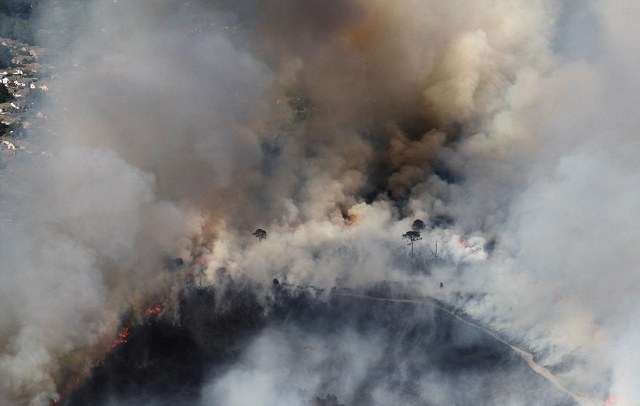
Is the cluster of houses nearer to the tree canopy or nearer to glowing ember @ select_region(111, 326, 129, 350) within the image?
glowing ember @ select_region(111, 326, 129, 350)

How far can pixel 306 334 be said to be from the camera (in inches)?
2266

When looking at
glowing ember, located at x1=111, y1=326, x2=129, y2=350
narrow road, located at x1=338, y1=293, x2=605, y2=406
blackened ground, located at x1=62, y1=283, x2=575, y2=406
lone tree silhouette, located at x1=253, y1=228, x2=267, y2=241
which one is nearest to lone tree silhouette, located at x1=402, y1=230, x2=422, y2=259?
narrow road, located at x1=338, y1=293, x2=605, y2=406

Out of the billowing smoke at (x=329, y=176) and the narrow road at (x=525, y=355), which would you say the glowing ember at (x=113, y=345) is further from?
the narrow road at (x=525, y=355)

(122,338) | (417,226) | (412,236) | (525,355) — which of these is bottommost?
(122,338)

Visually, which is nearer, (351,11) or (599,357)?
(599,357)

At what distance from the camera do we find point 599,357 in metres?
55.1

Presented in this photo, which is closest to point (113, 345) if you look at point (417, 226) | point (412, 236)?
point (412, 236)

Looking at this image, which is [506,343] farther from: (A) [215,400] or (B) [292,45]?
(B) [292,45]

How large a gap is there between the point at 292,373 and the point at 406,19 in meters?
39.1

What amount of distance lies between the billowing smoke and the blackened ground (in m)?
1.25

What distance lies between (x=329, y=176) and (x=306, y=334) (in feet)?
63.9

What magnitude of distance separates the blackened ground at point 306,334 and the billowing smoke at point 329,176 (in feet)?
4.09

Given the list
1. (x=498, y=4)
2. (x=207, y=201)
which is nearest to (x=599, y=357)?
(x=207, y=201)

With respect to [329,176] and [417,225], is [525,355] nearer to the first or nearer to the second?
[417,225]
